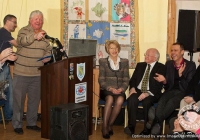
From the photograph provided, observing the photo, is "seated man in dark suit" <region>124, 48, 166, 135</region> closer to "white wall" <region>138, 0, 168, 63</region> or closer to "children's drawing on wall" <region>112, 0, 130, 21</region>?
"white wall" <region>138, 0, 168, 63</region>

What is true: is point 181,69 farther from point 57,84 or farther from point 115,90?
point 57,84

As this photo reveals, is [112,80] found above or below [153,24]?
below

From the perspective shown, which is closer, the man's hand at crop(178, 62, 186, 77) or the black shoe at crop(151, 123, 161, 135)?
the black shoe at crop(151, 123, 161, 135)

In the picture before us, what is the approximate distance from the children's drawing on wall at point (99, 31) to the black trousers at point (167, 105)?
59.6 inches

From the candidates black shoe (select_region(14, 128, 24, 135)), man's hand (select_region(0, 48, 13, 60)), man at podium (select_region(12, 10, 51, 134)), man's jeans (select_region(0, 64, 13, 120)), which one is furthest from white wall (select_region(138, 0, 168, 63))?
man's hand (select_region(0, 48, 13, 60))

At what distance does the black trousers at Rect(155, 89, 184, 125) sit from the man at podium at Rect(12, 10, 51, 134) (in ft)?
5.56

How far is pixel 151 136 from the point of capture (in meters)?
5.74

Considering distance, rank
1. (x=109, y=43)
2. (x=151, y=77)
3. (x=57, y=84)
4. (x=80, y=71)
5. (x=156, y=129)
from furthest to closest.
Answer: (x=109, y=43) < (x=151, y=77) < (x=156, y=129) < (x=80, y=71) < (x=57, y=84)

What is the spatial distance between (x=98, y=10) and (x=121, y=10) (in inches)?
14.9

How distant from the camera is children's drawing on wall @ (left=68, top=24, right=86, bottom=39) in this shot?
22.4ft

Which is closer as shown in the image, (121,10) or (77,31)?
(121,10)

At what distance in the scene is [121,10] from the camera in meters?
6.62

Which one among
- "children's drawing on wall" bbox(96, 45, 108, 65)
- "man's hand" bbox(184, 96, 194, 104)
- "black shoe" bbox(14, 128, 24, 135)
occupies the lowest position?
"black shoe" bbox(14, 128, 24, 135)

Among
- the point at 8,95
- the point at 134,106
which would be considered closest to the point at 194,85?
the point at 134,106
